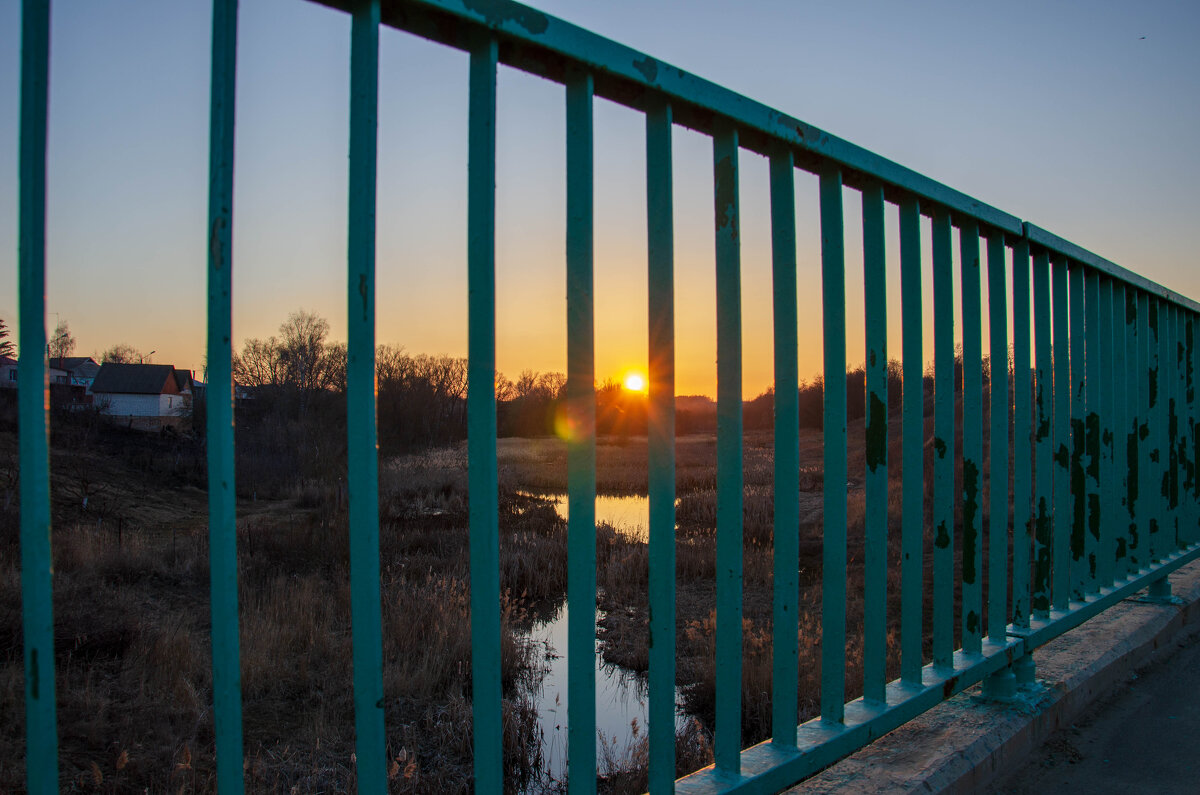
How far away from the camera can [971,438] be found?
7.36 feet

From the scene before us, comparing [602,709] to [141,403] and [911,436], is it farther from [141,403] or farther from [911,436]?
[141,403]

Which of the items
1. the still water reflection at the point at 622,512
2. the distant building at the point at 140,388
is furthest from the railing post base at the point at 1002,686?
the distant building at the point at 140,388

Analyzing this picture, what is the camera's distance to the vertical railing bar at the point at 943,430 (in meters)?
2.07

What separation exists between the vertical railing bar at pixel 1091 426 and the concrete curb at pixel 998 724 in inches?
12.0

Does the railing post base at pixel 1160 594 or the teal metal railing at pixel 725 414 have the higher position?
the teal metal railing at pixel 725 414

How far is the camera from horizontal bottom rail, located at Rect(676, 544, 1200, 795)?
4.94 ft

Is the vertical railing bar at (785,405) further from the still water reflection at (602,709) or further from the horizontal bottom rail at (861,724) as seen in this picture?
the still water reflection at (602,709)

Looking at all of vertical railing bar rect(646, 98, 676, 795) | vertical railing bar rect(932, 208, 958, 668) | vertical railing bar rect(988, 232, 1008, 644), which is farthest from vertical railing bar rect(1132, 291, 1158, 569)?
vertical railing bar rect(646, 98, 676, 795)

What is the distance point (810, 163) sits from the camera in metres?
1.76

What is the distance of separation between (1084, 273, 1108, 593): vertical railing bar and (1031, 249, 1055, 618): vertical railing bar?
0.36 metres

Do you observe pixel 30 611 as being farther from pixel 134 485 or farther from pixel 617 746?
pixel 134 485

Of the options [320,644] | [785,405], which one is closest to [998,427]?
[785,405]

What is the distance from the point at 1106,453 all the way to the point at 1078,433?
240 millimetres

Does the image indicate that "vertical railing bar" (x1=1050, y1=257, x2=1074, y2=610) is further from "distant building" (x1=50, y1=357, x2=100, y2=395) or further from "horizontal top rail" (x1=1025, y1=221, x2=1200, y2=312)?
"distant building" (x1=50, y1=357, x2=100, y2=395)
